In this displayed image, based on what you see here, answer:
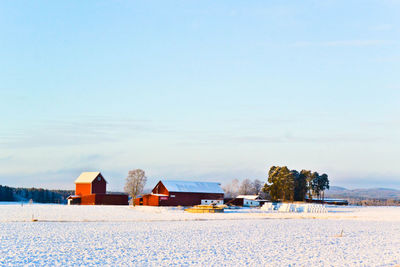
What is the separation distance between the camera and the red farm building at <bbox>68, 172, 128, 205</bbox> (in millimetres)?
78688

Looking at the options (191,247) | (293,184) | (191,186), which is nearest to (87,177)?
(191,186)

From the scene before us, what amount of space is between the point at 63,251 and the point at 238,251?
8.89 metres

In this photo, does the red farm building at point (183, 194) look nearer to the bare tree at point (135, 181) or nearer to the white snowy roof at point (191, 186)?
the white snowy roof at point (191, 186)

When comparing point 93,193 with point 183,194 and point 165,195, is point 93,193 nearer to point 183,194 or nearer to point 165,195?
point 165,195

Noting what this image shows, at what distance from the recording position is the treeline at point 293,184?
9200 cm

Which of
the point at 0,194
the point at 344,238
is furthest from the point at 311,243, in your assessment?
the point at 0,194

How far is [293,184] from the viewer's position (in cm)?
9262

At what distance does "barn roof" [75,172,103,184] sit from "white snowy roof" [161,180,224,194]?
17201mm

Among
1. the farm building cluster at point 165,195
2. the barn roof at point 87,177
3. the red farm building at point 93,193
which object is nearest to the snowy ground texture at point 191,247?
the farm building cluster at point 165,195

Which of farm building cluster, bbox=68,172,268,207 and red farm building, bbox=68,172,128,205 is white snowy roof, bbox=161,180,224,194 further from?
red farm building, bbox=68,172,128,205

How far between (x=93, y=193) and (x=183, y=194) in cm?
2036

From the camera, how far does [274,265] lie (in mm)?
19484

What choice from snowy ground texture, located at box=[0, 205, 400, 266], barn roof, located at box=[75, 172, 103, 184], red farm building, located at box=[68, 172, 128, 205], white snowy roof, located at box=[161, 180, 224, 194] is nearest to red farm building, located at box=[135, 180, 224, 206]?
white snowy roof, located at box=[161, 180, 224, 194]

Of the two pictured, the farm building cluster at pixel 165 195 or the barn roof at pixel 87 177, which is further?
the barn roof at pixel 87 177
